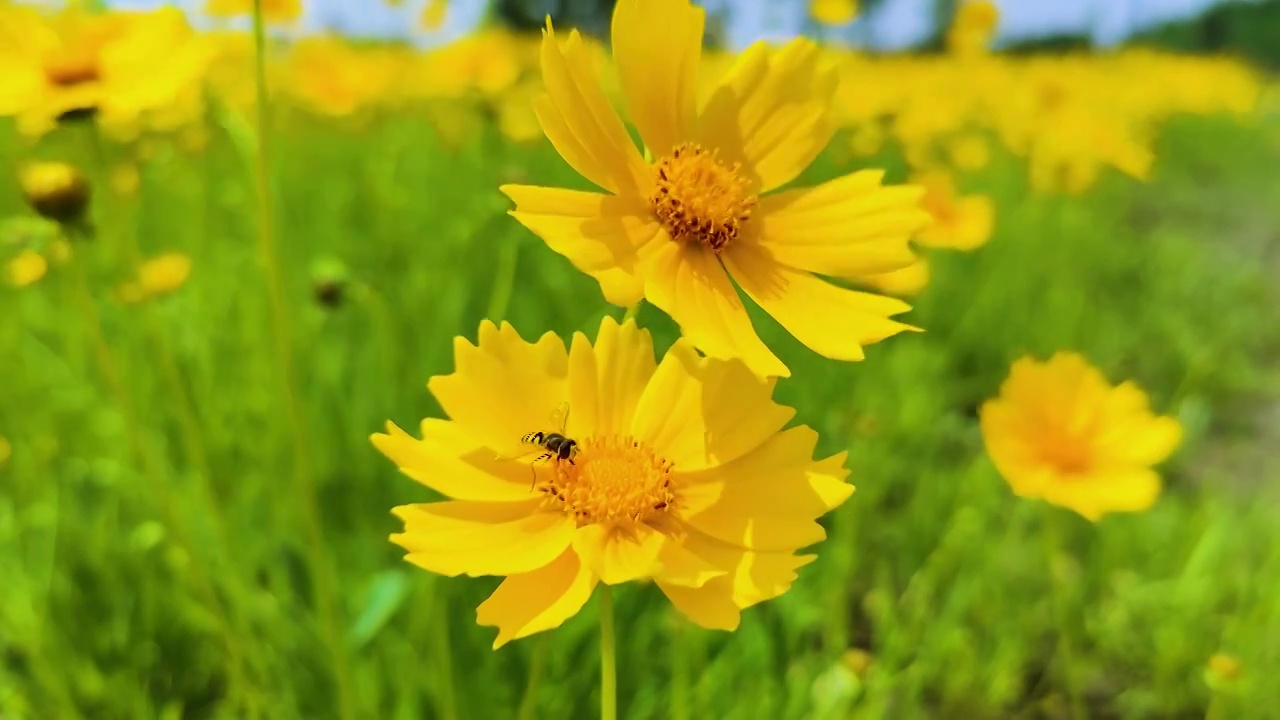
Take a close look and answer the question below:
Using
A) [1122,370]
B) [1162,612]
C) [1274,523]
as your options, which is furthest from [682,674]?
[1122,370]

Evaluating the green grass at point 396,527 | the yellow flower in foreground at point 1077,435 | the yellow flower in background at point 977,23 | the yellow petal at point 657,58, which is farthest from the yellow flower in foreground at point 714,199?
the yellow flower in background at point 977,23

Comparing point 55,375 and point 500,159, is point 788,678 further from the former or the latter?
point 500,159

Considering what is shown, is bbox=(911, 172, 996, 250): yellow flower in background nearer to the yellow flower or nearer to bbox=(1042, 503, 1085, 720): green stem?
bbox=(1042, 503, 1085, 720): green stem

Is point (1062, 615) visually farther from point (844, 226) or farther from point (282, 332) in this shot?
point (282, 332)

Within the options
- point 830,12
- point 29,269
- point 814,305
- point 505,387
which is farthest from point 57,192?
point 830,12

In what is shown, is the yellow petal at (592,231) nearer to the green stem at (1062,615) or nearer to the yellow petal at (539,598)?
the yellow petal at (539,598)

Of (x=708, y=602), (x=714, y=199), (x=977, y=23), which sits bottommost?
(x=977, y=23)

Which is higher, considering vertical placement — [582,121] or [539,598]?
[582,121]
